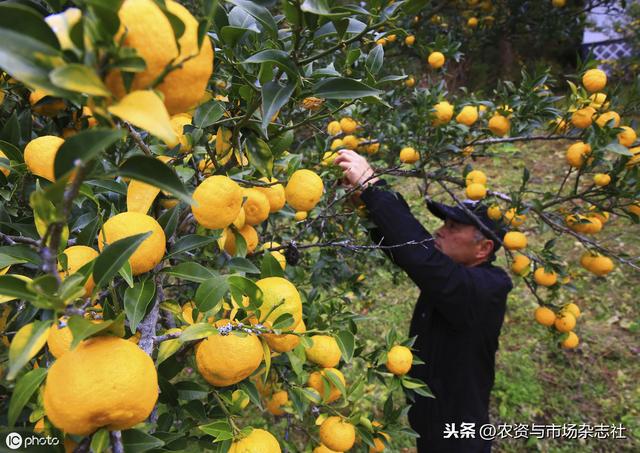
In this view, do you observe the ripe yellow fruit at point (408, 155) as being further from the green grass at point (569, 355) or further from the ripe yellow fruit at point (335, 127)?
the green grass at point (569, 355)

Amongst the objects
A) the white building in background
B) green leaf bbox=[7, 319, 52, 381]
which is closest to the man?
green leaf bbox=[7, 319, 52, 381]

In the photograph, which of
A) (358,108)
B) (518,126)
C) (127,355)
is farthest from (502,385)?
(127,355)

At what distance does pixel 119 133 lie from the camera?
0.36 metres

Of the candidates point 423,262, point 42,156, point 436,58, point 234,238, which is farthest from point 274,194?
point 436,58

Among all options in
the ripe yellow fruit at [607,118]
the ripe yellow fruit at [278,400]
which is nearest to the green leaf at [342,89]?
the ripe yellow fruit at [278,400]

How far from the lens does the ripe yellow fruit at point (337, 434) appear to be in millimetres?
1163

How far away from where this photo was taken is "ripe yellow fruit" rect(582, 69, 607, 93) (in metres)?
1.77

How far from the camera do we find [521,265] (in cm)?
216

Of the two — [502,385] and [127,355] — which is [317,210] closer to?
[127,355]

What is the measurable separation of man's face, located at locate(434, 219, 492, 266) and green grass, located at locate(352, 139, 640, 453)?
534 mm

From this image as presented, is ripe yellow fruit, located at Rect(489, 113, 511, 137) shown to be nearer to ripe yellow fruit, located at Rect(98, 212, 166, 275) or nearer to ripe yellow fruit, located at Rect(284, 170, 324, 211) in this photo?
ripe yellow fruit, located at Rect(284, 170, 324, 211)

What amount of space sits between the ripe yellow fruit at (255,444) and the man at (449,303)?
1.08 m

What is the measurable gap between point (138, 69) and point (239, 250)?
0.63 m

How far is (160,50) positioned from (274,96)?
27 cm
